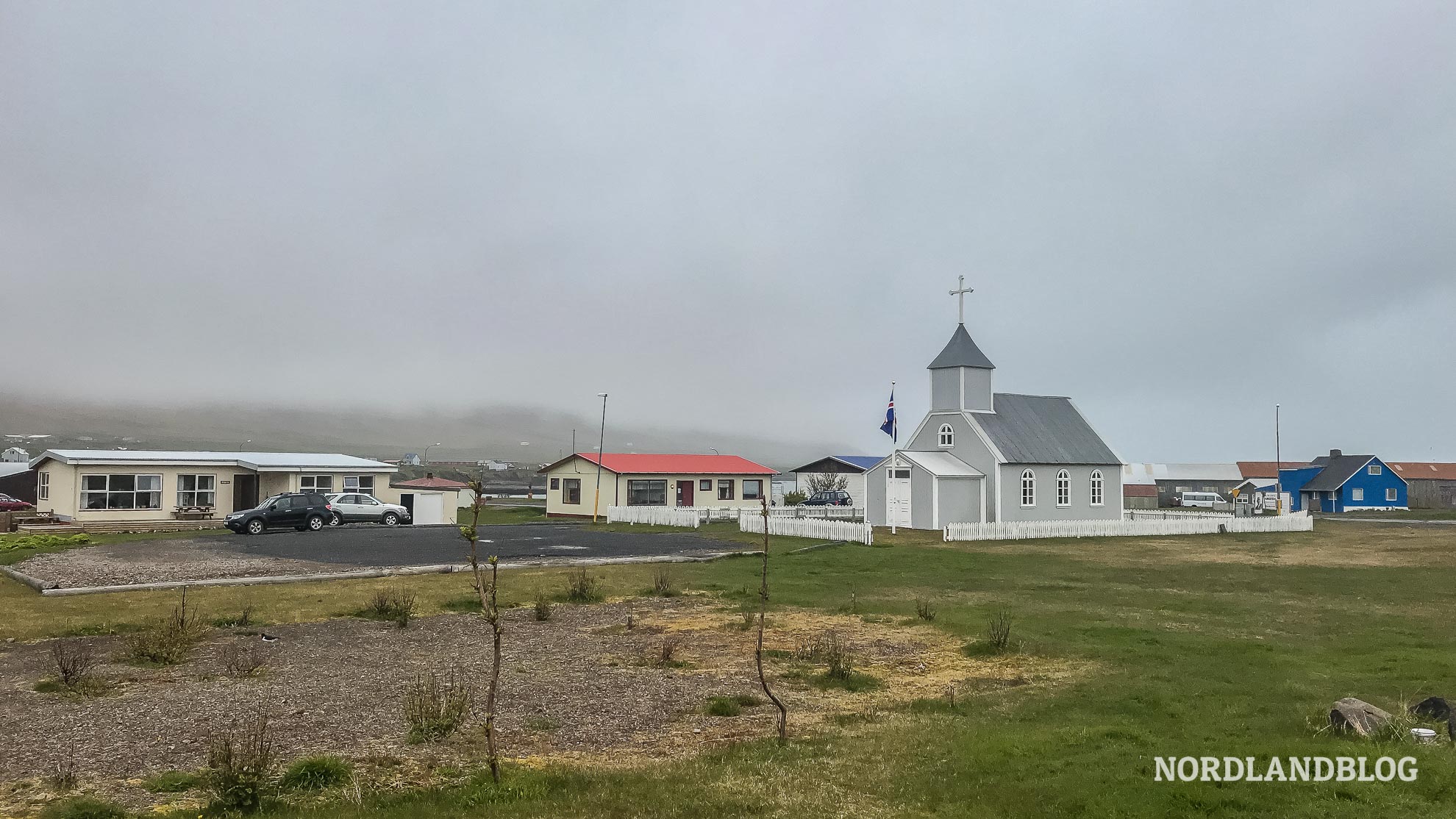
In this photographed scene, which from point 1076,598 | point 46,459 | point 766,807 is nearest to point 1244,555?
point 1076,598

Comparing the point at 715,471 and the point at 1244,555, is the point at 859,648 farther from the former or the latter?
the point at 715,471

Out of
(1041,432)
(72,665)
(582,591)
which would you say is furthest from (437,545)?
(1041,432)

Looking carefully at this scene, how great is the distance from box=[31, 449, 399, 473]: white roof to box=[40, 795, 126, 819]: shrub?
39.9 meters

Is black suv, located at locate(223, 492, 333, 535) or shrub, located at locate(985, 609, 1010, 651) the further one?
black suv, located at locate(223, 492, 333, 535)

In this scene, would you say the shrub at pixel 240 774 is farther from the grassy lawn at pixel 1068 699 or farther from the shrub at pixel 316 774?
the grassy lawn at pixel 1068 699

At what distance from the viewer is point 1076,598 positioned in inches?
A: 812

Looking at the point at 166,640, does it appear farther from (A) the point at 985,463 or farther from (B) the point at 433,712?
(A) the point at 985,463

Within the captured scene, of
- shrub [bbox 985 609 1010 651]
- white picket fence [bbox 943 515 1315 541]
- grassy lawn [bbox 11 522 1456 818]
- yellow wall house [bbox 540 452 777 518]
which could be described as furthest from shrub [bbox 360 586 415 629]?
yellow wall house [bbox 540 452 777 518]

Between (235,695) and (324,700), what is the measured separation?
3.67ft

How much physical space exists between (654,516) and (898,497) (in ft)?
38.8

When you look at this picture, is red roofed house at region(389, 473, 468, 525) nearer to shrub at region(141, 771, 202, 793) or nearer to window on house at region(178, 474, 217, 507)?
window on house at region(178, 474, 217, 507)

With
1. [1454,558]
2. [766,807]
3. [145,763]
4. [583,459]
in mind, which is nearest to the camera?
[766,807]

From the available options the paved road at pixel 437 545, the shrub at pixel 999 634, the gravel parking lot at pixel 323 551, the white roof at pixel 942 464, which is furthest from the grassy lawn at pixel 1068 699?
the white roof at pixel 942 464

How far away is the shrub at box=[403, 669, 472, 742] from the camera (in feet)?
31.1
